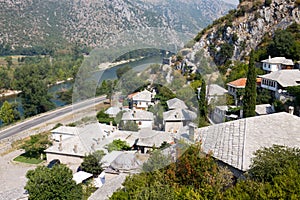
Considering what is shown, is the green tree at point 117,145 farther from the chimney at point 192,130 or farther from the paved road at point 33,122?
the paved road at point 33,122

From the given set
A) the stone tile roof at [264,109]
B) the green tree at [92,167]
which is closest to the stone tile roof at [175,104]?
the green tree at [92,167]

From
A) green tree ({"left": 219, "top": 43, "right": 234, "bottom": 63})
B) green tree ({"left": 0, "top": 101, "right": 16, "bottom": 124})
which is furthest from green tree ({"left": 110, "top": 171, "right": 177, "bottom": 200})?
green tree ({"left": 219, "top": 43, "right": 234, "bottom": 63})

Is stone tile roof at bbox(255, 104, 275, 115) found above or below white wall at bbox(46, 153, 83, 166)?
above

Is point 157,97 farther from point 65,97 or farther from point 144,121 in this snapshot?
point 65,97

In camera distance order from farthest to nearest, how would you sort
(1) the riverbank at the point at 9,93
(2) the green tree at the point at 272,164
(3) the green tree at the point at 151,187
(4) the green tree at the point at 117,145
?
(1) the riverbank at the point at 9,93
(2) the green tree at the point at 272,164
(3) the green tree at the point at 151,187
(4) the green tree at the point at 117,145

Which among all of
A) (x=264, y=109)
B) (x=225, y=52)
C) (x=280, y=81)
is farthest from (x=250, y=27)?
(x=264, y=109)

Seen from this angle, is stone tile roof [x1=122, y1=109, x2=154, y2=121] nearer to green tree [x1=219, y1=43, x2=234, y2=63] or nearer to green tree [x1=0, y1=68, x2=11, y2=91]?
green tree [x1=219, y1=43, x2=234, y2=63]
